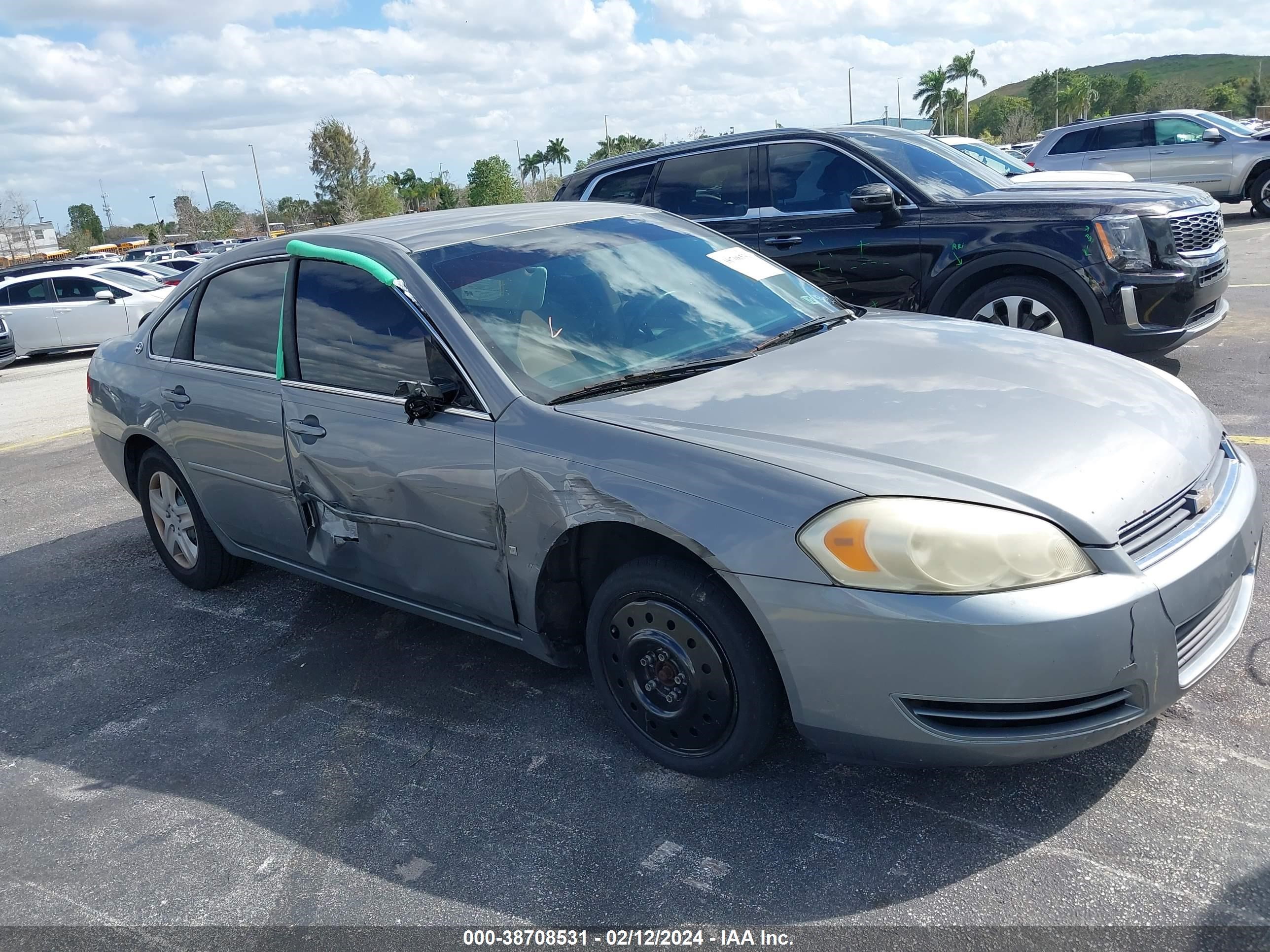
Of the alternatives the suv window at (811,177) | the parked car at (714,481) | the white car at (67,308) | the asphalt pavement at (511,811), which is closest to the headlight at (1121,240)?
the suv window at (811,177)

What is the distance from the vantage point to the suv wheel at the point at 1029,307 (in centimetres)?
634

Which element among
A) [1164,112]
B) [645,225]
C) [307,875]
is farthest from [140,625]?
[1164,112]

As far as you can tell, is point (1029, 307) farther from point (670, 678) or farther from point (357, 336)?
point (670, 678)

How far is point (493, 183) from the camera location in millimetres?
70188

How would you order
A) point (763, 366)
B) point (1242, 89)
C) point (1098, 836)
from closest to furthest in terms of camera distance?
point (1098, 836), point (763, 366), point (1242, 89)

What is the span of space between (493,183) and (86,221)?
77666 millimetres

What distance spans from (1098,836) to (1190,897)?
274mm

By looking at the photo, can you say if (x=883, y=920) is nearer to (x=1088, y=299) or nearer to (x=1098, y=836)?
(x=1098, y=836)

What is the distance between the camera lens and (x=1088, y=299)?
6.23 m

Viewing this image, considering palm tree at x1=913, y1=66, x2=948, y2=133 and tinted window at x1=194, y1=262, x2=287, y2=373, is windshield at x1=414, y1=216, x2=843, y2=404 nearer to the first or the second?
tinted window at x1=194, y1=262, x2=287, y2=373

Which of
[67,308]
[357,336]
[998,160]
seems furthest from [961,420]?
[67,308]

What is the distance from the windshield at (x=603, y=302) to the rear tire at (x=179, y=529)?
196 centimetres

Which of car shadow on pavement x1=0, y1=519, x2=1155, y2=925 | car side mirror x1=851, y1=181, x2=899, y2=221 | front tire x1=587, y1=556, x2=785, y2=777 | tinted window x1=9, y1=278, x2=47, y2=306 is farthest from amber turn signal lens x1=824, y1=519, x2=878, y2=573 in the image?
tinted window x1=9, y1=278, x2=47, y2=306

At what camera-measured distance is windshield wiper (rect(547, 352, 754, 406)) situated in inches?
125
